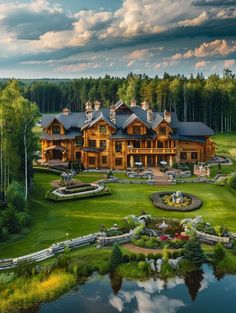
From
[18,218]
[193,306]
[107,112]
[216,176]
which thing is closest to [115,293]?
[193,306]

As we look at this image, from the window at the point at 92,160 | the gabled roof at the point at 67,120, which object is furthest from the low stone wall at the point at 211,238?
the gabled roof at the point at 67,120

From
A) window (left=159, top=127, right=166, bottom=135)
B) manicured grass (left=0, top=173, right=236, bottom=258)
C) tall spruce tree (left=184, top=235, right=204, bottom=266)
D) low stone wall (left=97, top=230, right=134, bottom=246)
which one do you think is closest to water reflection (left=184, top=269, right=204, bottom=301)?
tall spruce tree (left=184, top=235, right=204, bottom=266)

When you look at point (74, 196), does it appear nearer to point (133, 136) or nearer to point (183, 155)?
point (133, 136)

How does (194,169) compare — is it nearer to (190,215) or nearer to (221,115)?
(190,215)

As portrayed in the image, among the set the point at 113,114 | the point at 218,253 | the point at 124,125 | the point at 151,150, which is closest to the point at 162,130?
the point at 151,150

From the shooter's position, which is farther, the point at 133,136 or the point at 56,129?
the point at 56,129

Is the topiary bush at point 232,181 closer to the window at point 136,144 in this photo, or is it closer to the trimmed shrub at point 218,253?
the window at point 136,144
